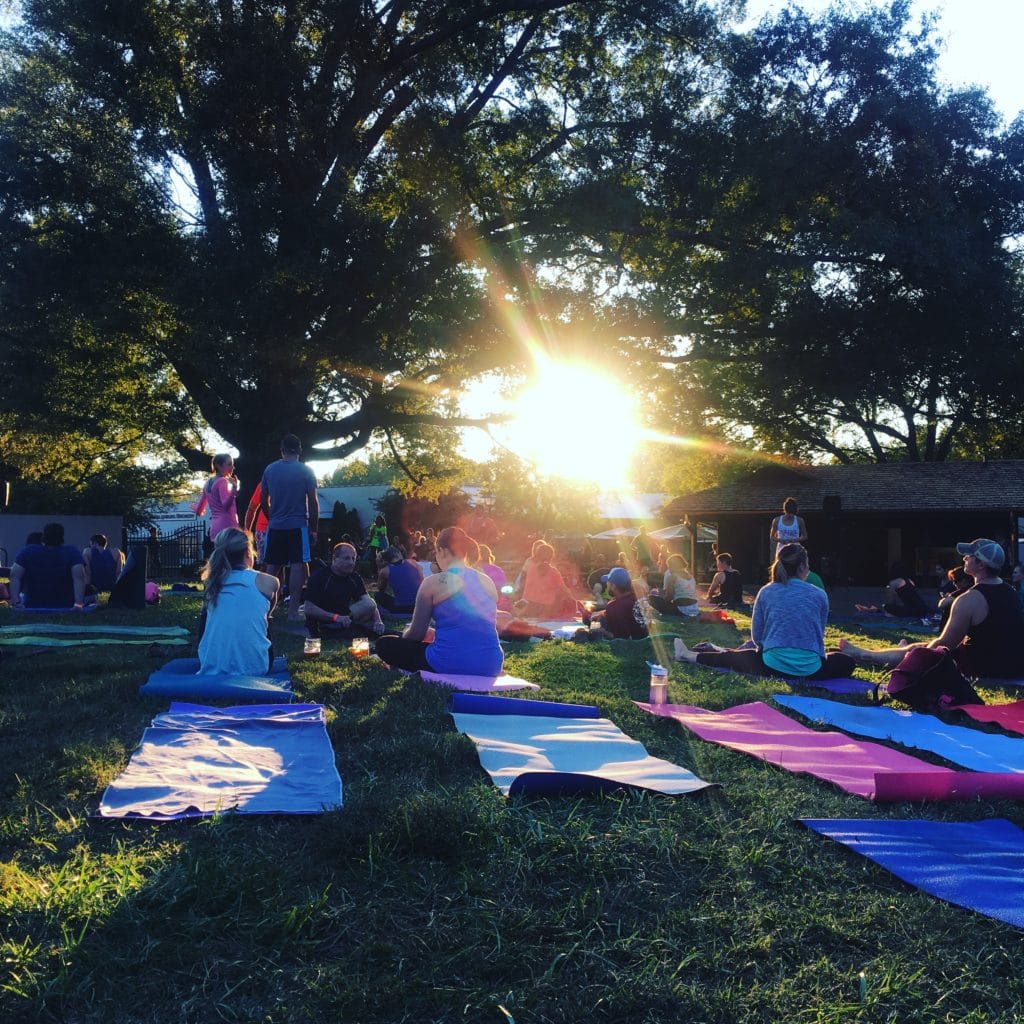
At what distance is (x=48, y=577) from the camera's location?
1162cm

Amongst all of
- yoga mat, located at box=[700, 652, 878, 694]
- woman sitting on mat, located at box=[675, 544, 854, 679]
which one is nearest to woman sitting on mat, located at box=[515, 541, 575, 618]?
yoga mat, located at box=[700, 652, 878, 694]

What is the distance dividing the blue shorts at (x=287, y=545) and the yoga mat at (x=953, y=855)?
276 inches

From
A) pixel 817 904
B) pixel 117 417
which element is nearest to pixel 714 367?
pixel 117 417

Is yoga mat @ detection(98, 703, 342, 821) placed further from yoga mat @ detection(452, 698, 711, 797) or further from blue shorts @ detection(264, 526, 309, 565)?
blue shorts @ detection(264, 526, 309, 565)

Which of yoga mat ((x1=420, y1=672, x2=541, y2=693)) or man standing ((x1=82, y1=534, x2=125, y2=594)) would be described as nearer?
yoga mat ((x1=420, y1=672, x2=541, y2=693))

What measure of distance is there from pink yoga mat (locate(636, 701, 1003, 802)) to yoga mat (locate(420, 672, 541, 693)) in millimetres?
960

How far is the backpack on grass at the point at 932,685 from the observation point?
19.6 feet

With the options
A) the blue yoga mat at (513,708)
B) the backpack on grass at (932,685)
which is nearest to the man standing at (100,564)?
the blue yoga mat at (513,708)

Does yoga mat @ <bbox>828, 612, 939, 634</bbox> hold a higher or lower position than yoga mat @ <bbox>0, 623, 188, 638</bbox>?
lower

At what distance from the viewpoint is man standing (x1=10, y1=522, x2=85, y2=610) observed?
11594 mm

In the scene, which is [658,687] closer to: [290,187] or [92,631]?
[92,631]

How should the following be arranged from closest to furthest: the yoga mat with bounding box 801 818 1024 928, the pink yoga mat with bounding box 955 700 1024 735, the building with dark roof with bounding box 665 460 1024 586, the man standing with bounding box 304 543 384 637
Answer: the yoga mat with bounding box 801 818 1024 928, the pink yoga mat with bounding box 955 700 1024 735, the man standing with bounding box 304 543 384 637, the building with dark roof with bounding box 665 460 1024 586

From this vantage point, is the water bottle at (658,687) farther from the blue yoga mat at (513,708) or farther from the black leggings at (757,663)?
the black leggings at (757,663)

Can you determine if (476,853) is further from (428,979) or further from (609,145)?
(609,145)
